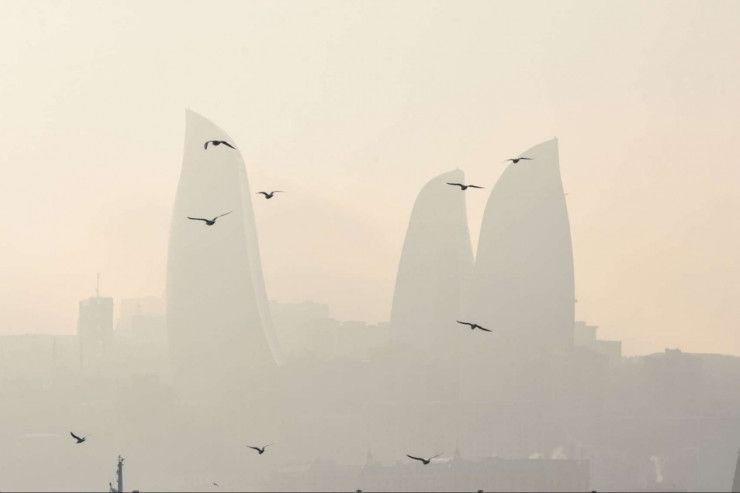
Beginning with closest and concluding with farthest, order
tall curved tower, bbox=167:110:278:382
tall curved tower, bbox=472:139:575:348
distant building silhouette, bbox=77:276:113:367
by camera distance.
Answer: tall curved tower, bbox=167:110:278:382
tall curved tower, bbox=472:139:575:348
distant building silhouette, bbox=77:276:113:367

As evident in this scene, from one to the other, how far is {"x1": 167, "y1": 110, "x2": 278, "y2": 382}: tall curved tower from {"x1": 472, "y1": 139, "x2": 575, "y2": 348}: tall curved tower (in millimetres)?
21314

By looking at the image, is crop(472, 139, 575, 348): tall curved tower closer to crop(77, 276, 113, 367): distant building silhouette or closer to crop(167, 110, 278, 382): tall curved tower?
A: crop(167, 110, 278, 382): tall curved tower

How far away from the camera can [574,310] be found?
16462 cm

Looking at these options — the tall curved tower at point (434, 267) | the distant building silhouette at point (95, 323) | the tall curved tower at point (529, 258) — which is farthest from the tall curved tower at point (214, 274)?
the distant building silhouette at point (95, 323)

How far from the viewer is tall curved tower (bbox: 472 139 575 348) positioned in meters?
159

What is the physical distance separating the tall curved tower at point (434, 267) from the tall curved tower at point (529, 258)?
504cm

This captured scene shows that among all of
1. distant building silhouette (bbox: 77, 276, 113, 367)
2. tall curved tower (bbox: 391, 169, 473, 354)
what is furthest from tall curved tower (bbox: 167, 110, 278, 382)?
distant building silhouette (bbox: 77, 276, 113, 367)

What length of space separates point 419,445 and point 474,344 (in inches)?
1270

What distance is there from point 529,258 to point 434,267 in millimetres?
8749

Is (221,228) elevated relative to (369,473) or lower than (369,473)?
elevated

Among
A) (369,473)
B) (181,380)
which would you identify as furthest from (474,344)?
(369,473)

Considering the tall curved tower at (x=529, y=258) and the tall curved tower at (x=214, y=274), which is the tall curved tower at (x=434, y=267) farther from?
the tall curved tower at (x=214, y=274)

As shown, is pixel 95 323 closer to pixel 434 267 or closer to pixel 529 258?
pixel 434 267

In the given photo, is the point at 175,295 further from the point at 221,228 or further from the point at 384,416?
the point at 384,416
